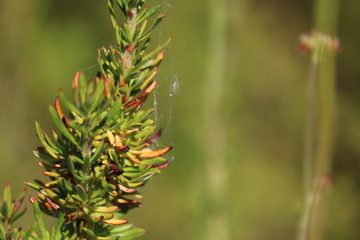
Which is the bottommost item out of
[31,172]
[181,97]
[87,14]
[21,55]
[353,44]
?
[31,172]

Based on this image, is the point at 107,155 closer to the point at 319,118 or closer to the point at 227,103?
the point at 319,118

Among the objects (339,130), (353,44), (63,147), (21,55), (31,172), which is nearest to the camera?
(63,147)

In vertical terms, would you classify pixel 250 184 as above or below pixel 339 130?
below

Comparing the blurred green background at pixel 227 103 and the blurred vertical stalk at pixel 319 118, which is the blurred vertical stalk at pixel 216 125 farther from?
the blurred vertical stalk at pixel 319 118

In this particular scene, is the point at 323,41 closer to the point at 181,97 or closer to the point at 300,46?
the point at 300,46

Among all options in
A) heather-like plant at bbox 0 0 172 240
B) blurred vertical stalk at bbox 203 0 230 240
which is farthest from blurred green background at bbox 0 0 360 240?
heather-like plant at bbox 0 0 172 240

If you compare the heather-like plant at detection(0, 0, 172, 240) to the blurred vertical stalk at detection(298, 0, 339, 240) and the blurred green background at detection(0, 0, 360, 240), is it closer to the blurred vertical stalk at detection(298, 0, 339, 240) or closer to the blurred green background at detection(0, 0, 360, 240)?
the blurred vertical stalk at detection(298, 0, 339, 240)

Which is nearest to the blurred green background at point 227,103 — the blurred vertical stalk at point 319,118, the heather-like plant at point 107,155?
the blurred vertical stalk at point 319,118

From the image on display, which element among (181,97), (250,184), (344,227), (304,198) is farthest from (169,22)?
(304,198)
